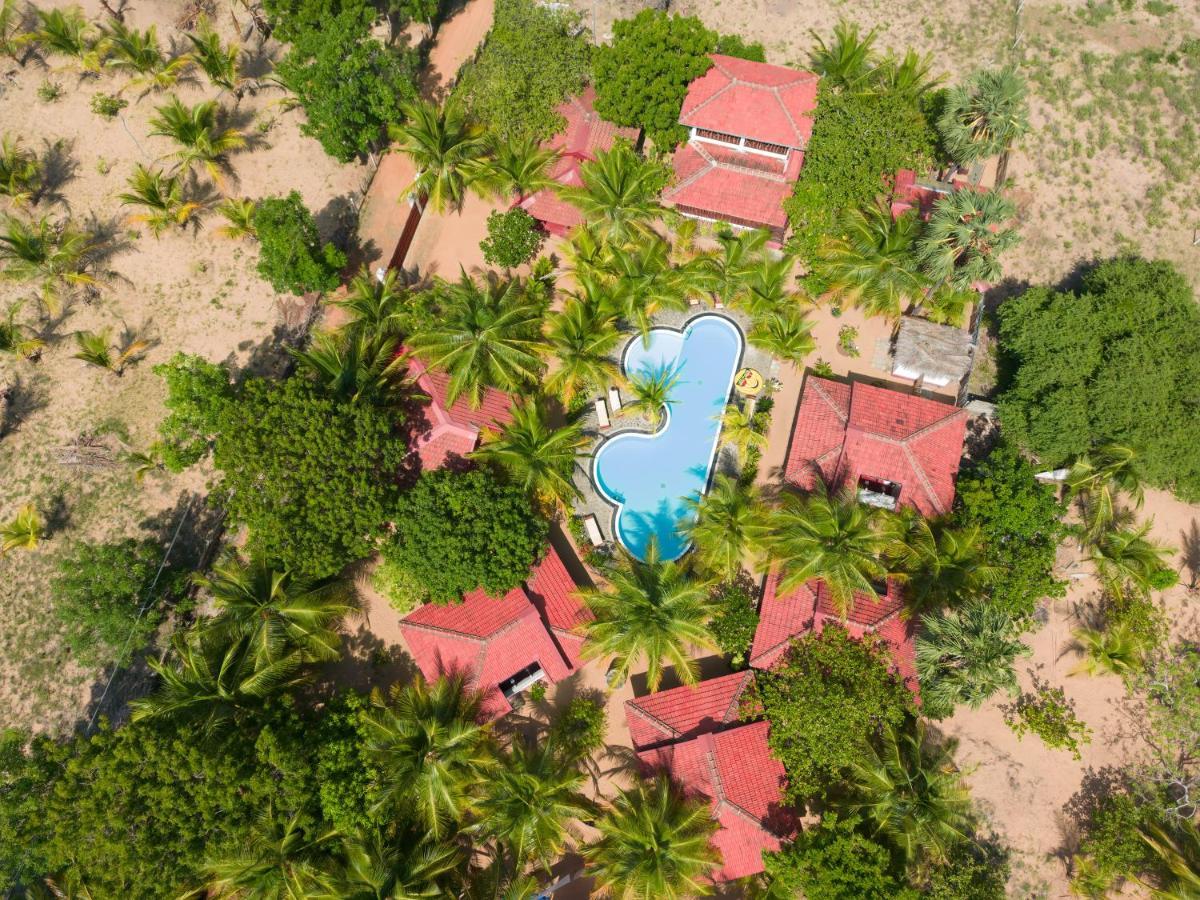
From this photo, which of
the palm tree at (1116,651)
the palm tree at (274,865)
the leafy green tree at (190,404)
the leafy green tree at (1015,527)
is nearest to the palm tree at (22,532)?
the leafy green tree at (190,404)

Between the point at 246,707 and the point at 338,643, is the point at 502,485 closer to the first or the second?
the point at 338,643

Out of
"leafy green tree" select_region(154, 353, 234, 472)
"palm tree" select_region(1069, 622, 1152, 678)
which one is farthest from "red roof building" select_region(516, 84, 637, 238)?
"palm tree" select_region(1069, 622, 1152, 678)

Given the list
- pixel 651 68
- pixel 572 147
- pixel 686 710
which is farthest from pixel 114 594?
pixel 651 68

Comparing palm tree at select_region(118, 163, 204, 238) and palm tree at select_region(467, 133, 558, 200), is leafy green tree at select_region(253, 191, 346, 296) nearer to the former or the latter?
palm tree at select_region(118, 163, 204, 238)

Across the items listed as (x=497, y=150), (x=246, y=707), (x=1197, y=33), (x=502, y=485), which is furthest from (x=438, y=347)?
(x=1197, y=33)

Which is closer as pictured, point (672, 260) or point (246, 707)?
point (246, 707)
